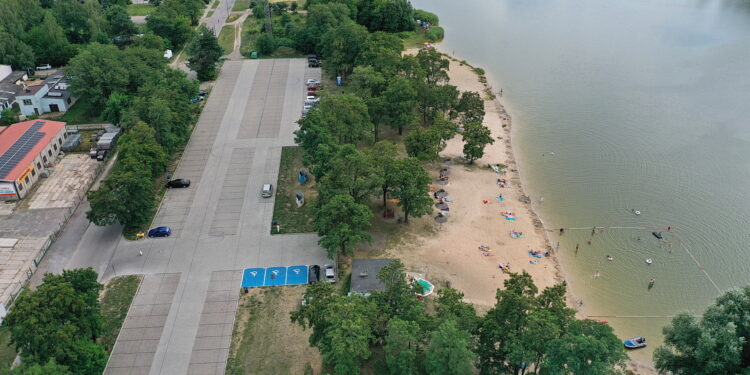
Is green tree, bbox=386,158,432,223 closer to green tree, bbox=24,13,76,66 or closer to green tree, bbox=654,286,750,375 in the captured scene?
green tree, bbox=654,286,750,375

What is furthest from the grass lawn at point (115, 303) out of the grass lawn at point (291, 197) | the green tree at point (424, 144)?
the green tree at point (424, 144)

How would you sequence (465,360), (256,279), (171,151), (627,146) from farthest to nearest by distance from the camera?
(627,146) → (171,151) → (256,279) → (465,360)

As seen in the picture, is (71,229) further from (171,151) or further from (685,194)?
(685,194)

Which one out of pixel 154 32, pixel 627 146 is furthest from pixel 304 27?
pixel 627 146

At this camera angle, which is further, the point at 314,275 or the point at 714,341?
the point at 314,275

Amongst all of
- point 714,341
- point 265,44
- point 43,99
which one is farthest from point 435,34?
point 714,341

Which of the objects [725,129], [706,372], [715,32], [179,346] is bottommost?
[179,346]

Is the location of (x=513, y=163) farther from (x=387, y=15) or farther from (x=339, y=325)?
(x=387, y=15)
